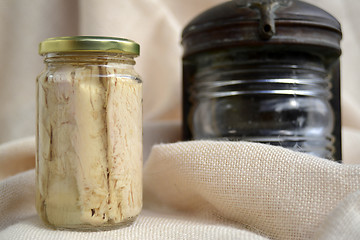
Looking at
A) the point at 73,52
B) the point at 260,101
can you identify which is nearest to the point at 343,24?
the point at 260,101

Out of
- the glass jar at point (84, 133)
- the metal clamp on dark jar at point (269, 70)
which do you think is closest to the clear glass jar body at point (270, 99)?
the metal clamp on dark jar at point (269, 70)

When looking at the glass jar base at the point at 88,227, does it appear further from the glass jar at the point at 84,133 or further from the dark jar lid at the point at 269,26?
the dark jar lid at the point at 269,26

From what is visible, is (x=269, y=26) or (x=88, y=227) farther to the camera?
(x=269, y=26)

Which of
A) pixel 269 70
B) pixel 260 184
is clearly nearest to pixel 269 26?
pixel 269 70

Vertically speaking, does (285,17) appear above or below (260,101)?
above

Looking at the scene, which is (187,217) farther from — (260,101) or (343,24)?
(343,24)

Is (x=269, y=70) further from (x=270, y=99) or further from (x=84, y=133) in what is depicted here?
(x=84, y=133)

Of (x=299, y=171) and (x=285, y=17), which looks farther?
(x=285, y=17)

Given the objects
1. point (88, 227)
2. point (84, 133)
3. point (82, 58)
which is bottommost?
point (88, 227)

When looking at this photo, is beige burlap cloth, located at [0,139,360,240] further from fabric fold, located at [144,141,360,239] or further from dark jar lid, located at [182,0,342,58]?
dark jar lid, located at [182,0,342,58]
